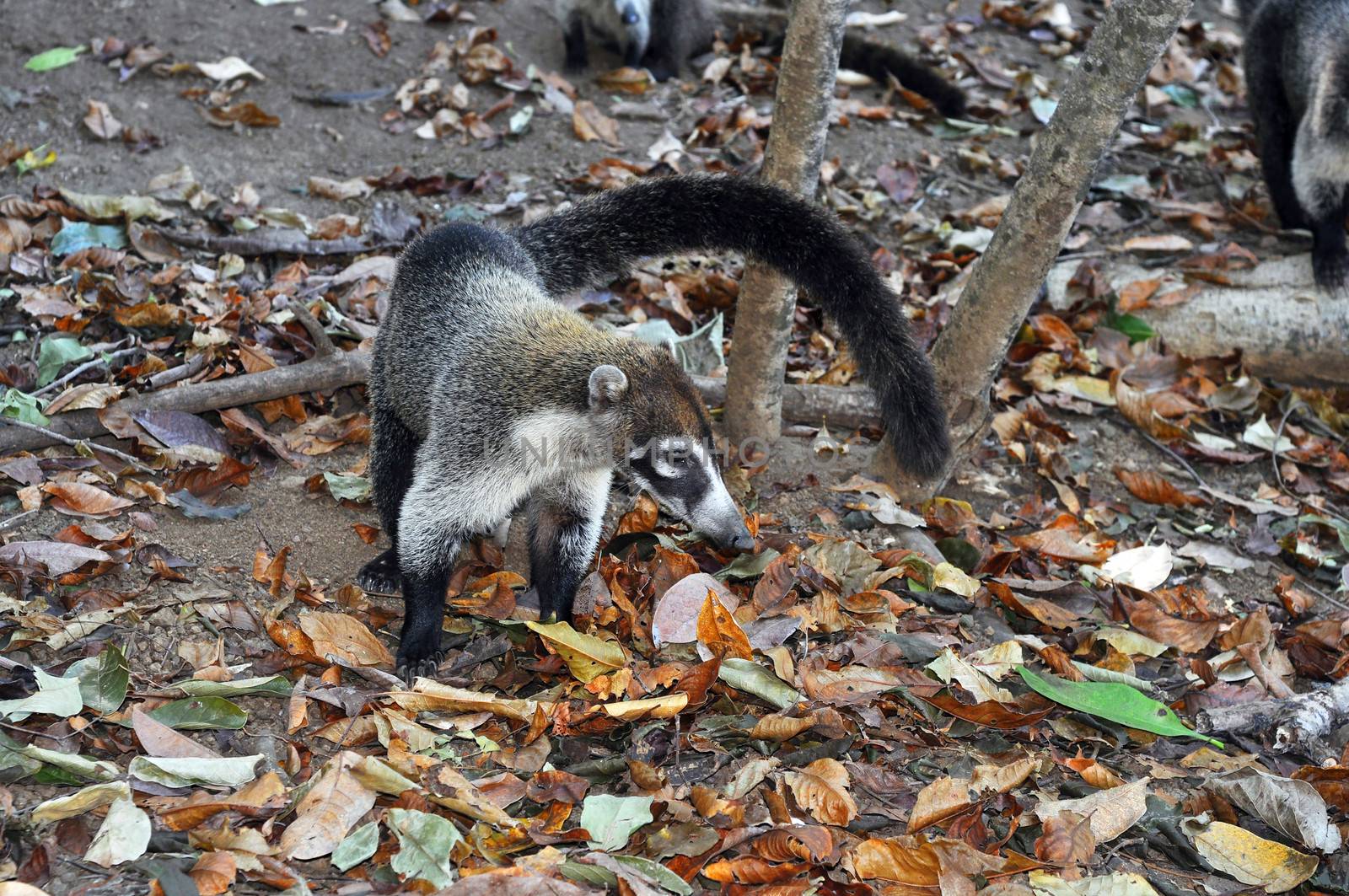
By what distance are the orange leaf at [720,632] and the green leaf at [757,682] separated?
0.04 metres

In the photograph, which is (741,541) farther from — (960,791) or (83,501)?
(83,501)

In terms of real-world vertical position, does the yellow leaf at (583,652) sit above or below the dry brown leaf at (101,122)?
below

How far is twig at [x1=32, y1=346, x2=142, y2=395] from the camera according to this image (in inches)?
192

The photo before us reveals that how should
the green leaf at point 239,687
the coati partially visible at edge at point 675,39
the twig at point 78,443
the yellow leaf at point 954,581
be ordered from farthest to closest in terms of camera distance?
the coati partially visible at edge at point 675,39, the twig at point 78,443, the yellow leaf at point 954,581, the green leaf at point 239,687

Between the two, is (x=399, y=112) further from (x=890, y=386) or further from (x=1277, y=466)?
(x=1277, y=466)

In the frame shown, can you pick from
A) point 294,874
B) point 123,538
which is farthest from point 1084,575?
point 123,538

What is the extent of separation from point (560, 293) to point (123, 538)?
1.99m

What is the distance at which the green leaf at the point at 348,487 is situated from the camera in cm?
478

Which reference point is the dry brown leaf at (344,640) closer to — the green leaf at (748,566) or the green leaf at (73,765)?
the green leaf at (73,765)

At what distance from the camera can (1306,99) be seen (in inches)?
→ 275

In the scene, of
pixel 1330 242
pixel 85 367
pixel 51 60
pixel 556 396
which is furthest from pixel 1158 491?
pixel 51 60

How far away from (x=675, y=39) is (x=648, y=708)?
20.7 ft

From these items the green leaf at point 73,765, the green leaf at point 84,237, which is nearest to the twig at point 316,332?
the green leaf at point 84,237

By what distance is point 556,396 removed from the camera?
3957mm
